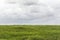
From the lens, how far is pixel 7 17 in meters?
1.83

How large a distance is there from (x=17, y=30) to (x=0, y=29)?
15 centimetres

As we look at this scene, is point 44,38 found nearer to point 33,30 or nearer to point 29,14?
point 33,30

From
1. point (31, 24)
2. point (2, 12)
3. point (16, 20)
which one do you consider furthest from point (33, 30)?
point (2, 12)

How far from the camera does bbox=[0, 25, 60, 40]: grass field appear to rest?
175 centimetres

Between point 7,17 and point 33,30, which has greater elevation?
point 7,17

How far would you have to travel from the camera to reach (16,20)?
1832 mm

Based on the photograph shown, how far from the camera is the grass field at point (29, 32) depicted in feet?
5.75

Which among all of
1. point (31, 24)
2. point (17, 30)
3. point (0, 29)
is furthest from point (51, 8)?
point (0, 29)

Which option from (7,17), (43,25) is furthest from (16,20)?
(43,25)

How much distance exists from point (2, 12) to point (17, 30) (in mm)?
205

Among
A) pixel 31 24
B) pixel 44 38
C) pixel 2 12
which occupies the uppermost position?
pixel 2 12

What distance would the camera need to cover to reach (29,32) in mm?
1785

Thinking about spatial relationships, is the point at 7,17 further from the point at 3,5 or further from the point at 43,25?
the point at 43,25

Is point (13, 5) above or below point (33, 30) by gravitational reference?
above
